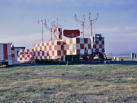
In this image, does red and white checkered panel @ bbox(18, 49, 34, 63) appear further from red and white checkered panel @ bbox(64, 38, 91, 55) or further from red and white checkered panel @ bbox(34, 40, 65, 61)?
red and white checkered panel @ bbox(64, 38, 91, 55)

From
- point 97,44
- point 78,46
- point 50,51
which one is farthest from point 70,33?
point 78,46

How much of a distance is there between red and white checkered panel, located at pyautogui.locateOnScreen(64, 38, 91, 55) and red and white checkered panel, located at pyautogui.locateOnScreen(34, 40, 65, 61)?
0.57m

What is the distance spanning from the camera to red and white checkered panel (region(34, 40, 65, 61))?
16.2 metres

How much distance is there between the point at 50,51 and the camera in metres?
16.9

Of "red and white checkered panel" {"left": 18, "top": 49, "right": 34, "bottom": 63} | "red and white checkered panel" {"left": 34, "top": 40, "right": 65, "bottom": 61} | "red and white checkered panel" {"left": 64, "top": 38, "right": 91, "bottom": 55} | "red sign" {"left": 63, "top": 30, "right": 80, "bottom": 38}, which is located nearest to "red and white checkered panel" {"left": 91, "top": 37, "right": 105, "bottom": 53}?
"red and white checkered panel" {"left": 64, "top": 38, "right": 91, "bottom": 55}

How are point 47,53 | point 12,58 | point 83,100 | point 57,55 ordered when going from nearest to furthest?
1. point 83,100
2. point 12,58
3. point 57,55
4. point 47,53

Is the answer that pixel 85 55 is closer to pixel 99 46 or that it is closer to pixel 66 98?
pixel 99 46

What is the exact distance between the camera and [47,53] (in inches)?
680

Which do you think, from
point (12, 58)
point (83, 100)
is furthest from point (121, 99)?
point (12, 58)

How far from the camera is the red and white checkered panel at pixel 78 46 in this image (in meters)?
15.3

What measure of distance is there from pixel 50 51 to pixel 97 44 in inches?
149

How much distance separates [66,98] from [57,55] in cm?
1164

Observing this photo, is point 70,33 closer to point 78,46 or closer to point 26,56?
point 78,46

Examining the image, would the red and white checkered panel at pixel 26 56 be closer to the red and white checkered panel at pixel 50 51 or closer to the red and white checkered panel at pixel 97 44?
the red and white checkered panel at pixel 50 51
